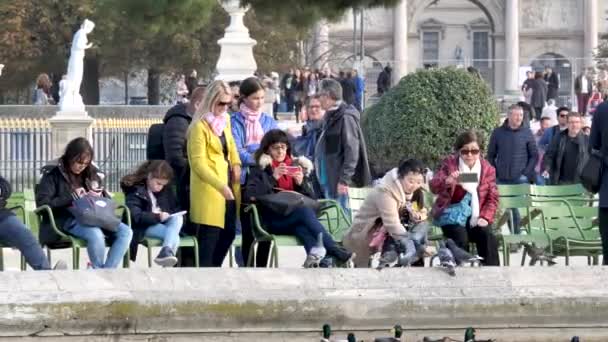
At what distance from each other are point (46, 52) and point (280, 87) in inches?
250

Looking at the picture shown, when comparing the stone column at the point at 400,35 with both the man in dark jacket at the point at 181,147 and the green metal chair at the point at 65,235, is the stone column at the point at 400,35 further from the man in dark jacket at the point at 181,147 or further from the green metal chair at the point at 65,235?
the green metal chair at the point at 65,235

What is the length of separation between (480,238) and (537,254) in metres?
0.65

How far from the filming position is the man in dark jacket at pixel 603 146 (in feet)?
39.5

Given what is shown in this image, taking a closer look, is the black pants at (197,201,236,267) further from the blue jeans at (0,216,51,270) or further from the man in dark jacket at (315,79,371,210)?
the man in dark jacket at (315,79,371,210)

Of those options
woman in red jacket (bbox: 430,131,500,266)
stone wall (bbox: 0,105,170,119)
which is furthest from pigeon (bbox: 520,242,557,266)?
stone wall (bbox: 0,105,170,119)

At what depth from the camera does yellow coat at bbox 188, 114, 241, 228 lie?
475 inches

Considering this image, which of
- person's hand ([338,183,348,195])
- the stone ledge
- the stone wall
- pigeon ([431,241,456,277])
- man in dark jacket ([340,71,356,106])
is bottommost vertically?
the stone ledge

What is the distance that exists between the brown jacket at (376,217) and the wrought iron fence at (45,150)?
13809 mm

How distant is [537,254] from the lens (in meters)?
12.9

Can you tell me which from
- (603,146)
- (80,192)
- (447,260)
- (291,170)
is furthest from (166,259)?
(603,146)

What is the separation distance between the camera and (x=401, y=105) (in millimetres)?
19609

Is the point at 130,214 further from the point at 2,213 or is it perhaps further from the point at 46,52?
the point at 46,52

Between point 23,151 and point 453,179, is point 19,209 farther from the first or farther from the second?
point 23,151

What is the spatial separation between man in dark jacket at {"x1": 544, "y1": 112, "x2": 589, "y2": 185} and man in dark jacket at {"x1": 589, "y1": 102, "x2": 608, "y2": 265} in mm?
5148
